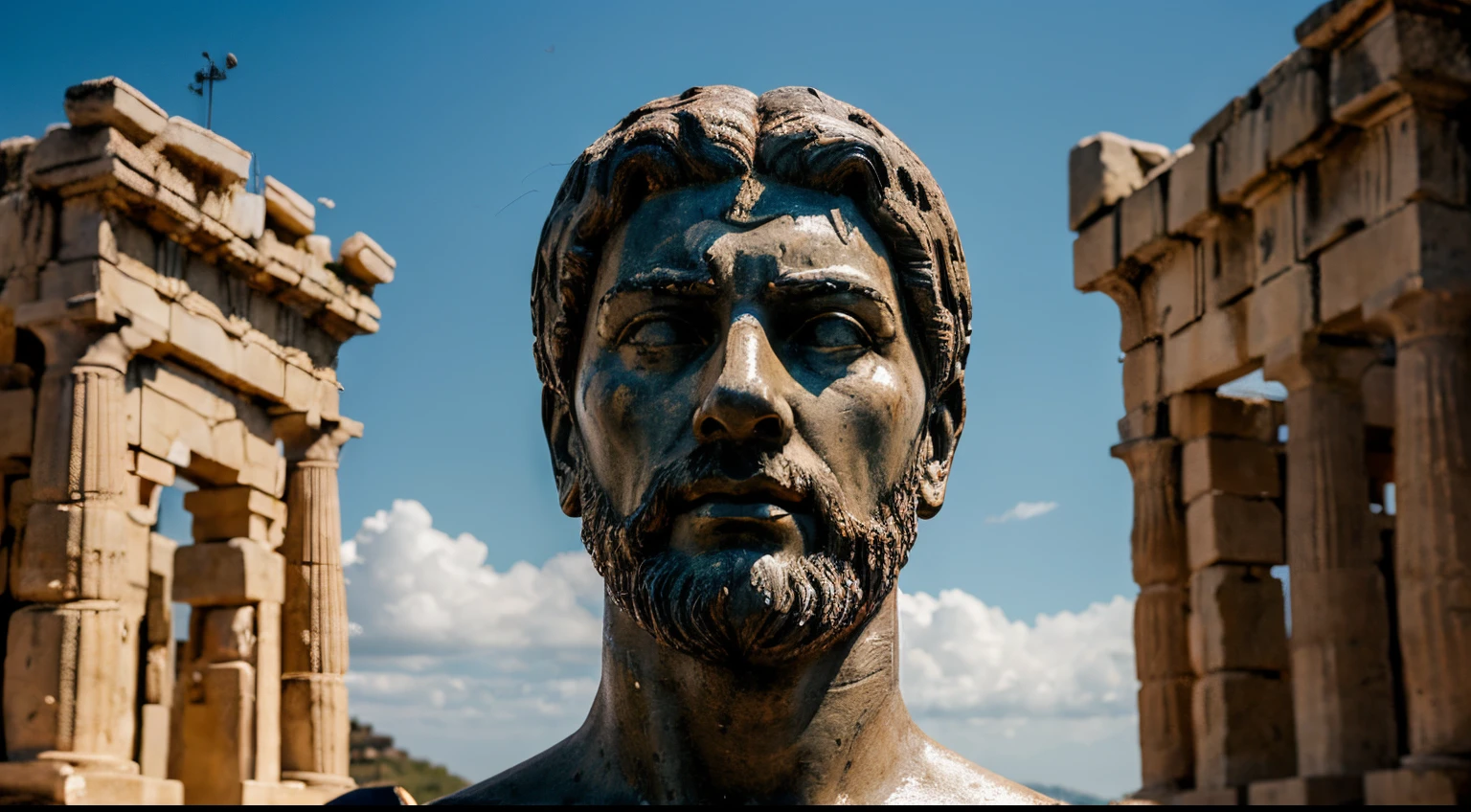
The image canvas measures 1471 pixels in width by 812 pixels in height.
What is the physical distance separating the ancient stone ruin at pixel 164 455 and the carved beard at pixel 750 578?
11.3 m

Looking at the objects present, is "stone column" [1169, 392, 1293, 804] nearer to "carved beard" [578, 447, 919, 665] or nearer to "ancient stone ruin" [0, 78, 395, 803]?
"ancient stone ruin" [0, 78, 395, 803]

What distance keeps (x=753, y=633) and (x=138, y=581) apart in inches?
512

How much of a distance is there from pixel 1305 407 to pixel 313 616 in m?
9.17

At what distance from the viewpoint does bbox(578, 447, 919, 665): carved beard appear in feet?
8.43

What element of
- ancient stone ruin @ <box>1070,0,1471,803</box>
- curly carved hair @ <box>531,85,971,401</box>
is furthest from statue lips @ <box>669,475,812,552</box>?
ancient stone ruin @ <box>1070,0,1471,803</box>

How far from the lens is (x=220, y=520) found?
55.4 feet

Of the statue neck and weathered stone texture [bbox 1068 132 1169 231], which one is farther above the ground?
weathered stone texture [bbox 1068 132 1169 231]

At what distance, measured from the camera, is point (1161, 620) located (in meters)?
16.6

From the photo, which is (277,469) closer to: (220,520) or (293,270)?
(220,520)

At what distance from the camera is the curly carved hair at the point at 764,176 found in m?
2.87

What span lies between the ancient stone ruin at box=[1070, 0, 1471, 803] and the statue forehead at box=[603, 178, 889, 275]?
33.7 ft

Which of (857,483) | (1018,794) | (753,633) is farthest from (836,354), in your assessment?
(1018,794)

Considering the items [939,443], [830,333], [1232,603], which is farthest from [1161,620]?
[830,333]

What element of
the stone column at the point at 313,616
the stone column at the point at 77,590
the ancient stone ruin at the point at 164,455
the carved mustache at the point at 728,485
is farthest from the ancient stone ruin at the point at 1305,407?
the carved mustache at the point at 728,485
